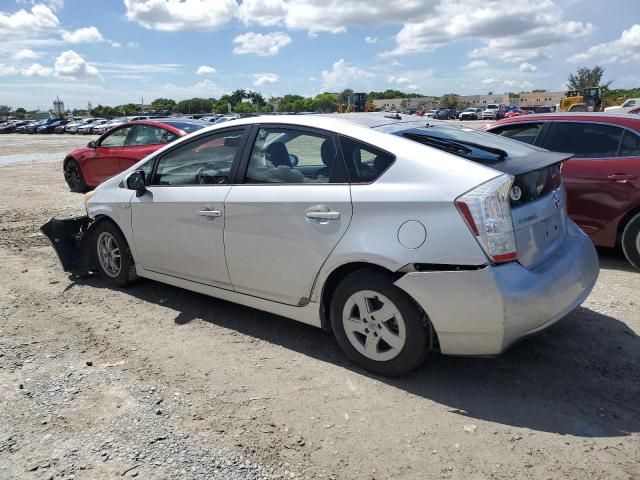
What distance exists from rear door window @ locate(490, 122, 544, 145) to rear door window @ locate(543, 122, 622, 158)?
17cm

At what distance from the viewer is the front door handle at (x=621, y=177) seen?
5.51 m

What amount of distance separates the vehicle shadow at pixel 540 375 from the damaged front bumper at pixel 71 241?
159cm

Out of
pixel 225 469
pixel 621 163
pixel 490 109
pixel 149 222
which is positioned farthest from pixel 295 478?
pixel 490 109

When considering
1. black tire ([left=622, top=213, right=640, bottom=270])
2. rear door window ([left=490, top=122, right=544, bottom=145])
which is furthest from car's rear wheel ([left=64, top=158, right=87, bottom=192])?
black tire ([left=622, top=213, right=640, bottom=270])

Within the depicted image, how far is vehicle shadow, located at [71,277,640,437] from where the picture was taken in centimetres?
305

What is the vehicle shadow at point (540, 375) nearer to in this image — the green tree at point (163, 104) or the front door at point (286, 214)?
the front door at point (286, 214)

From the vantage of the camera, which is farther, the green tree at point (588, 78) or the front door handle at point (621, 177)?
the green tree at point (588, 78)

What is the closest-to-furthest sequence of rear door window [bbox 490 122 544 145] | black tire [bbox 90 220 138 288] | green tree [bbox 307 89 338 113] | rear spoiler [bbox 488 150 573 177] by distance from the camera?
rear spoiler [bbox 488 150 573 177]
black tire [bbox 90 220 138 288]
rear door window [bbox 490 122 544 145]
green tree [bbox 307 89 338 113]

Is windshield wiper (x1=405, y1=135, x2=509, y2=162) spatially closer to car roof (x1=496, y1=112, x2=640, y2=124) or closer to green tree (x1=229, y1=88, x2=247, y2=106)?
car roof (x1=496, y1=112, x2=640, y2=124)

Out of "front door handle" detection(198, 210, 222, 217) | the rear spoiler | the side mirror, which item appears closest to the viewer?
the rear spoiler

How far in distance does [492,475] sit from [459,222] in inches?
51.0

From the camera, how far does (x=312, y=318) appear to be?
148 inches

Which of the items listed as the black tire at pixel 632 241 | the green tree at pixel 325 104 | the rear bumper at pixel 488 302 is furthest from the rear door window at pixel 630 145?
the green tree at pixel 325 104

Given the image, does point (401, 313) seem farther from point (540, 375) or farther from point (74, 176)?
point (74, 176)
